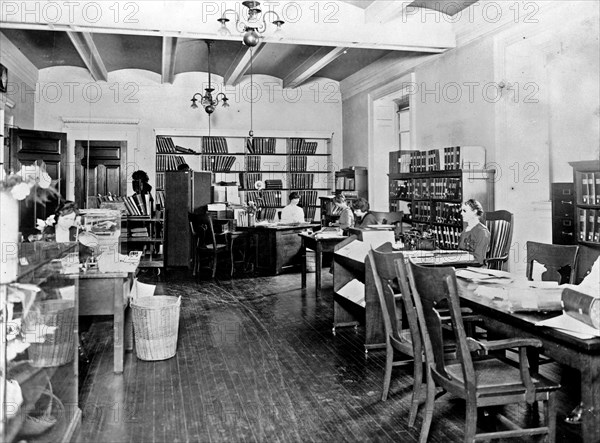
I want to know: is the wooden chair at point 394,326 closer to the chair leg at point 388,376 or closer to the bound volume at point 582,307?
the chair leg at point 388,376

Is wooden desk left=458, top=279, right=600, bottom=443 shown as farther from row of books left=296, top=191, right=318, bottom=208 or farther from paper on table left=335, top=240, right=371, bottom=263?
row of books left=296, top=191, right=318, bottom=208

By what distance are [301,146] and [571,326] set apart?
9.96 m

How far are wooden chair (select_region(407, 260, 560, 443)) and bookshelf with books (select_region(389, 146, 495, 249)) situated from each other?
441 centimetres

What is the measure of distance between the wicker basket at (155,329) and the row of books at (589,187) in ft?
13.2

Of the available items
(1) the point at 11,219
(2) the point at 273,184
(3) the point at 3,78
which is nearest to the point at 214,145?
(2) the point at 273,184

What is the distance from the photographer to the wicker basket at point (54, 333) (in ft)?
8.68

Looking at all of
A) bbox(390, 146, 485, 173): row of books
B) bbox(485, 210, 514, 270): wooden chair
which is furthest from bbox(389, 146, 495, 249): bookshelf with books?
bbox(485, 210, 514, 270): wooden chair

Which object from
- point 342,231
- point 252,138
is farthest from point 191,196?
point 342,231

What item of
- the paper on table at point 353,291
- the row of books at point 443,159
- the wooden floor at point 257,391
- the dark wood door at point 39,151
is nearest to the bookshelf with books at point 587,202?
the row of books at point 443,159

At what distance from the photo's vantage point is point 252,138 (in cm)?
1162

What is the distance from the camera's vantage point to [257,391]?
3.78 m

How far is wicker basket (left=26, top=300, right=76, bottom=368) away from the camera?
265cm

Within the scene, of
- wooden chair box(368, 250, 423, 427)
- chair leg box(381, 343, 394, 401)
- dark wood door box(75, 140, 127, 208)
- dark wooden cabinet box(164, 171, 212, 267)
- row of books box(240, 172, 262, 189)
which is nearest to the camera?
wooden chair box(368, 250, 423, 427)

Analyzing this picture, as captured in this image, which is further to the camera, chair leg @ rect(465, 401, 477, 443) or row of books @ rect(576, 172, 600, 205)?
row of books @ rect(576, 172, 600, 205)
